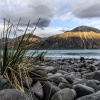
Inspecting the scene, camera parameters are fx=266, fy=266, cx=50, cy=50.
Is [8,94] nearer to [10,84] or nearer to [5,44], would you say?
[10,84]

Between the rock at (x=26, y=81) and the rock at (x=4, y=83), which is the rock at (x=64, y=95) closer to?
the rock at (x=26, y=81)

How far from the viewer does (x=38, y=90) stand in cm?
433

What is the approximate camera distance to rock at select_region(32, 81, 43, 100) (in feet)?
13.9

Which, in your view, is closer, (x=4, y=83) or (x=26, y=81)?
(x=4, y=83)

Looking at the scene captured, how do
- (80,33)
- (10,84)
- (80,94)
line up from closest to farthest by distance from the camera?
(10,84), (80,94), (80,33)

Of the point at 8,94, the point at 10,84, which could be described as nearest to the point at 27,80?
the point at 10,84

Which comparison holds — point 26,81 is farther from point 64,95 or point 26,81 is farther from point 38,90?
point 64,95

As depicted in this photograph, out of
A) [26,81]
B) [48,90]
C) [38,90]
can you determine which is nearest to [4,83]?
[26,81]

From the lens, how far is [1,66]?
4.24 m

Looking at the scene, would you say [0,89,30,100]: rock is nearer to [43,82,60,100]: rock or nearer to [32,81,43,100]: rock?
[32,81,43,100]: rock

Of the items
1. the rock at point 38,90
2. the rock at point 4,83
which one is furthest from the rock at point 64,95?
the rock at point 4,83

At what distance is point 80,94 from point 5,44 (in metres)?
1.52

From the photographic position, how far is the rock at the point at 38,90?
4.23 meters

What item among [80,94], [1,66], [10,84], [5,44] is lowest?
[80,94]
